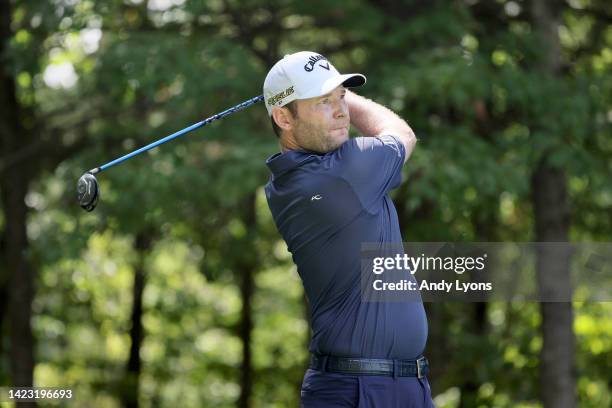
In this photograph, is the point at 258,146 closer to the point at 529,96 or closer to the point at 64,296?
the point at 529,96

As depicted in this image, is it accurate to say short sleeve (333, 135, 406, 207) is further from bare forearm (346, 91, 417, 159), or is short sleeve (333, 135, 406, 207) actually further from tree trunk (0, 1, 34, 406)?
tree trunk (0, 1, 34, 406)

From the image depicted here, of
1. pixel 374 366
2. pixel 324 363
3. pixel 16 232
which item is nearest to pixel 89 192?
pixel 324 363

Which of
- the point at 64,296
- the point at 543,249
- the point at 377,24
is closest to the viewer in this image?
the point at 377,24

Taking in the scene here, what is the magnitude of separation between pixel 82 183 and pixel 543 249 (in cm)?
570

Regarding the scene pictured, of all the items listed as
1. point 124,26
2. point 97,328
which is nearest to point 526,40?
point 124,26

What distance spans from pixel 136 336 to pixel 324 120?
41.1 ft

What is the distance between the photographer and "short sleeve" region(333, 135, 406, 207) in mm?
3418

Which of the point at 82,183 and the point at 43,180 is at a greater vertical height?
the point at 43,180

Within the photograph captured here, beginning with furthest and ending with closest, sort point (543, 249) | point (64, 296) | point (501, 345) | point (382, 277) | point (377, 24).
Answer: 1. point (64, 296)
2. point (501, 345)
3. point (543, 249)
4. point (377, 24)
5. point (382, 277)

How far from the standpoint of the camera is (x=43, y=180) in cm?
1090

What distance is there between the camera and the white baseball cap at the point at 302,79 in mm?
3482

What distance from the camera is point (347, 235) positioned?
3.44 meters

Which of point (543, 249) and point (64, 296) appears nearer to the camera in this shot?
point (543, 249)

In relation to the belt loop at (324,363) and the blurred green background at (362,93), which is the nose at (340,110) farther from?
the blurred green background at (362,93)
